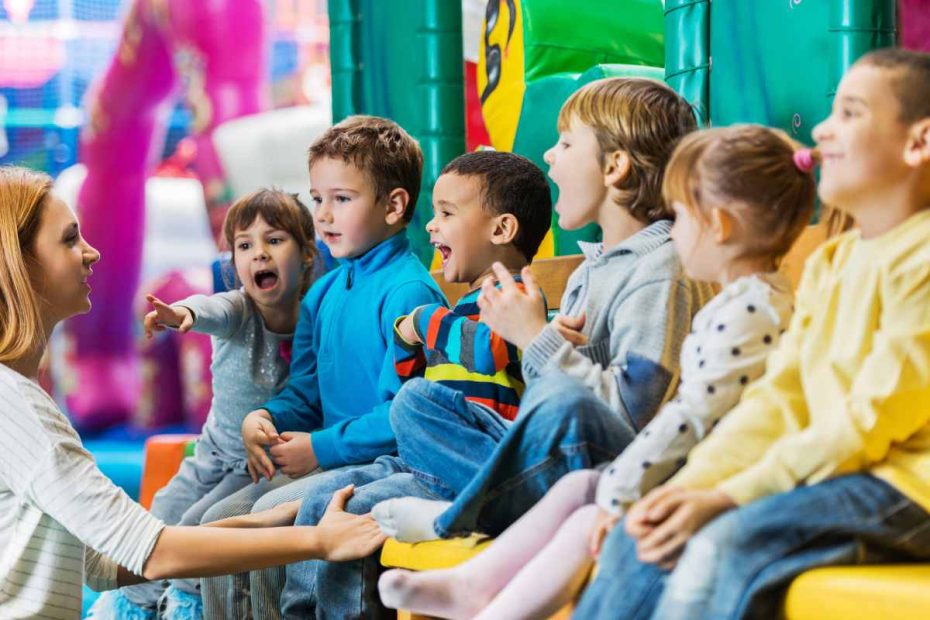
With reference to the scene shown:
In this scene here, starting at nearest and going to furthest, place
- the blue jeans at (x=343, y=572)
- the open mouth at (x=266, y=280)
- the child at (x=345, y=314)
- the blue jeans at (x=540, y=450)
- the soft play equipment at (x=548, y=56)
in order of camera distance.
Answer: the blue jeans at (x=540, y=450) < the blue jeans at (x=343, y=572) < the child at (x=345, y=314) < the open mouth at (x=266, y=280) < the soft play equipment at (x=548, y=56)

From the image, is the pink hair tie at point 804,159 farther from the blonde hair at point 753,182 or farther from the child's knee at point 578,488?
the child's knee at point 578,488

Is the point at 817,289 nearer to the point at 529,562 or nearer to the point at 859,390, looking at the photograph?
the point at 859,390

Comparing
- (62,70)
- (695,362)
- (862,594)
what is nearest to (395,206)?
(695,362)

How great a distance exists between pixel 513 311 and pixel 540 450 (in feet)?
0.60

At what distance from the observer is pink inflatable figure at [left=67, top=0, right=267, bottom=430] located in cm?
457

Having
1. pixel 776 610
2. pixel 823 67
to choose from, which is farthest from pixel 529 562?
pixel 823 67

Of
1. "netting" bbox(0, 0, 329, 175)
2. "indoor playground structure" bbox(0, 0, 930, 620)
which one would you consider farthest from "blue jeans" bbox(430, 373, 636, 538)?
"netting" bbox(0, 0, 329, 175)

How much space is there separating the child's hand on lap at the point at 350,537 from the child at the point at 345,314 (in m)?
0.26

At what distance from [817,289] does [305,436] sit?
900mm

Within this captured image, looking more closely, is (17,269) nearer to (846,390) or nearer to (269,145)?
(846,390)

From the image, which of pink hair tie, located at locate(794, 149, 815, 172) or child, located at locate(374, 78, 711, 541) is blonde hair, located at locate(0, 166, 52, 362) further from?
pink hair tie, located at locate(794, 149, 815, 172)

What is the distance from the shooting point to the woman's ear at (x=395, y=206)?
1.86 m

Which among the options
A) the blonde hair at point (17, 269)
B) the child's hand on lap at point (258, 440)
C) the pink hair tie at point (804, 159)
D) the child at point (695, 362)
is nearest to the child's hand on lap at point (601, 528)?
the child at point (695, 362)

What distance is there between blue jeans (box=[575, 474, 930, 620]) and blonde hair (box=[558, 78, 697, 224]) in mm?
513
